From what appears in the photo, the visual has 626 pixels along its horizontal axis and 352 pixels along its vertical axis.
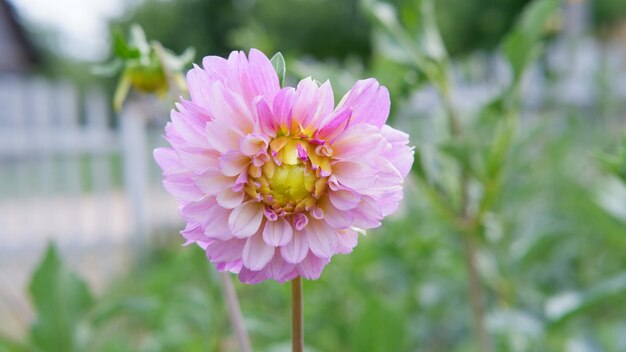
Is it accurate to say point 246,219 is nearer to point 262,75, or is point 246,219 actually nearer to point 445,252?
point 262,75

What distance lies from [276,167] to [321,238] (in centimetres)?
4

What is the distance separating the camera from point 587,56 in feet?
10.7

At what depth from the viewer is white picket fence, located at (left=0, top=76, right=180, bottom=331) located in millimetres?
3127

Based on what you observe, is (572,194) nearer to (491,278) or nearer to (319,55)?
(491,278)

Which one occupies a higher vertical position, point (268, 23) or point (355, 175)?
point (355, 175)

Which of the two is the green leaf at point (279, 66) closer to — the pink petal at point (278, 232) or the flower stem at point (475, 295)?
the pink petal at point (278, 232)

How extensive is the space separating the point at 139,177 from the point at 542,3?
3.04 m

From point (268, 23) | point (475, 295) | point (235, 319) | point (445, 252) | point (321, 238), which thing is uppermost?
point (321, 238)

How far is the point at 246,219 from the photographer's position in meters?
0.29

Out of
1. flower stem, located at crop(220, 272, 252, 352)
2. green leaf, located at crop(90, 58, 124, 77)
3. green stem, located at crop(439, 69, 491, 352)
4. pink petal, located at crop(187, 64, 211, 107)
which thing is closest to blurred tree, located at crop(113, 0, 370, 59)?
green stem, located at crop(439, 69, 491, 352)

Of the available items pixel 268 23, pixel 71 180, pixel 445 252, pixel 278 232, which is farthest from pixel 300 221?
pixel 268 23

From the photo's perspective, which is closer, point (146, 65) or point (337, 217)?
point (337, 217)

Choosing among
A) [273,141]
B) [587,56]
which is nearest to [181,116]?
[273,141]

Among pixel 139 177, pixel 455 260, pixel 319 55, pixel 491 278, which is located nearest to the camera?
pixel 491 278
